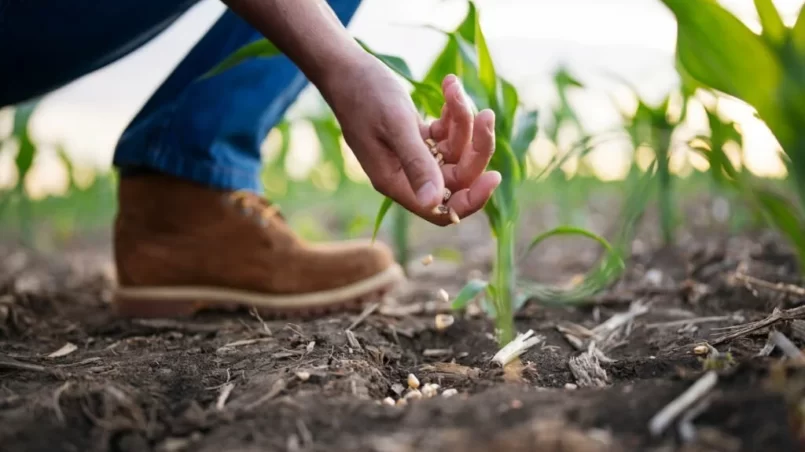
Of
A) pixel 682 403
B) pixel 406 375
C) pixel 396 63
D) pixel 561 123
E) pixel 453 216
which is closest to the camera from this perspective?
pixel 682 403

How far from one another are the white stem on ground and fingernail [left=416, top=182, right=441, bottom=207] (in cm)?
32

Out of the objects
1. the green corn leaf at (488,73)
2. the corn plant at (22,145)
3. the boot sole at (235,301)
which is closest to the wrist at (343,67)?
the green corn leaf at (488,73)

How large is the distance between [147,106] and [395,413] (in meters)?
1.04

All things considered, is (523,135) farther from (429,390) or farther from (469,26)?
(429,390)

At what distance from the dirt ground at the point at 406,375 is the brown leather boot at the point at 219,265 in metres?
0.07

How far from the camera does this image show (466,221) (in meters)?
4.21

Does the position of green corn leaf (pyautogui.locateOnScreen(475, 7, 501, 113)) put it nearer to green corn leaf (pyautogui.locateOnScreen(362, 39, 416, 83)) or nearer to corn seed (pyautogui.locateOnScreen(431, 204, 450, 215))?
green corn leaf (pyautogui.locateOnScreen(362, 39, 416, 83))

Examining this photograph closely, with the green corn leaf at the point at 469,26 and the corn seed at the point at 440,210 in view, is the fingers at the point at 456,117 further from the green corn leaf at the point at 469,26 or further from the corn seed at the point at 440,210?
the green corn leaf at the point at 469,26

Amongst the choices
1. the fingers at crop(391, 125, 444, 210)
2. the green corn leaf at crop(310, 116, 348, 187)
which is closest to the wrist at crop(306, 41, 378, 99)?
the fingers at crop(391, 125, 444, 210)

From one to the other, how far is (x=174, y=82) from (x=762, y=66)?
1.15 metres

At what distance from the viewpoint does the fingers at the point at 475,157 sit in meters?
0.92

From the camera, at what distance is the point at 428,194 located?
33.1 inches

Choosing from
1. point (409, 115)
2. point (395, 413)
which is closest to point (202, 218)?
point (409, 115)

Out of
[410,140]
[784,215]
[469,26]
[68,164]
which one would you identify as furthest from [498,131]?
[68,164]
